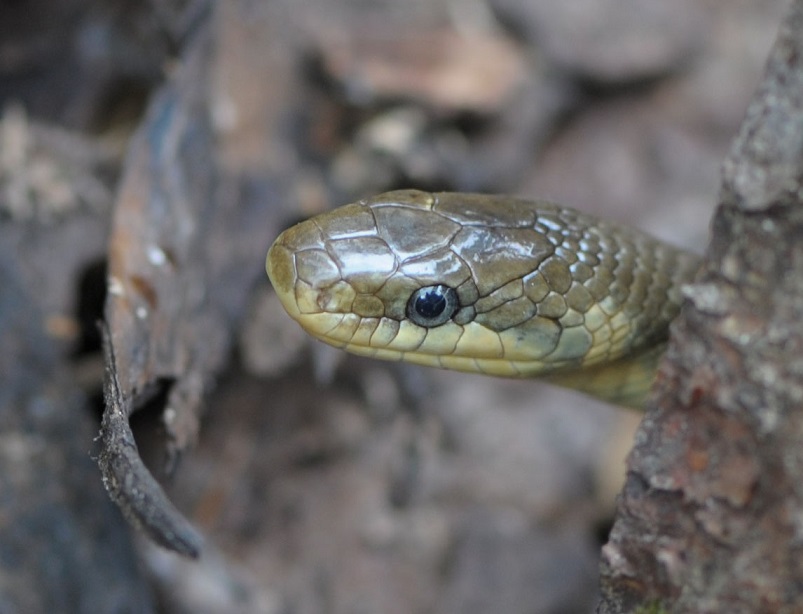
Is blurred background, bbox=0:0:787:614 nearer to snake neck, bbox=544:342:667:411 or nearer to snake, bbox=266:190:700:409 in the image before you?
snake, bbox=266:190:700:409

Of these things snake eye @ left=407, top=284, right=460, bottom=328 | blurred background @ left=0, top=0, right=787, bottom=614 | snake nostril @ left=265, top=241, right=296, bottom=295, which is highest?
snake nostril @ left=265, top=241, right=296, bottom=295

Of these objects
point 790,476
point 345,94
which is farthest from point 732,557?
point 345,94

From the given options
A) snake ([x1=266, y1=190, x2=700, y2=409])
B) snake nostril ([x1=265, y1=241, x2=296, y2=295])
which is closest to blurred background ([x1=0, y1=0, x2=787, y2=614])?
snake nostril ([x1=265, y1=241, x2=296, y2=295])

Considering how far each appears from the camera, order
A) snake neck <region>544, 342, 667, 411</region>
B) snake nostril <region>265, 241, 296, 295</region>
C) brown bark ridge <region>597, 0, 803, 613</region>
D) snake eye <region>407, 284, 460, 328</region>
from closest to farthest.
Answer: brown bark ridge <region>597, 0, 803, 613</region> < snake nostril <region>265, 241, 296, 295</region> < snake eye <region>407, 284, 460, 328</region> < snake neck <region>544, 342, 667, 411</region>

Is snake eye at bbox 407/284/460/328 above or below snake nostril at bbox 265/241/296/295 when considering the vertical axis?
→ below

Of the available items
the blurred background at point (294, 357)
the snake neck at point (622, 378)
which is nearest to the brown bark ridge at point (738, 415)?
the snake neck at point (622, 378)

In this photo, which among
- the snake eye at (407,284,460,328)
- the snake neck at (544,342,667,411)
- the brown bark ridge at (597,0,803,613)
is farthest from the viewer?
the snake neck at (544,342,667,411)

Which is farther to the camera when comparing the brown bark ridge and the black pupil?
the black pupil
